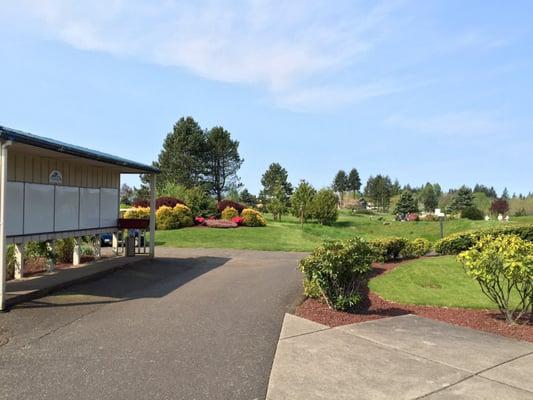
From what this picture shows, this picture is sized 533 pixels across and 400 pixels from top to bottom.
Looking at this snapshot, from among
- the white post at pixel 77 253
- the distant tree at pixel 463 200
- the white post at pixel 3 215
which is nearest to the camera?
the white post at pixel 3 215

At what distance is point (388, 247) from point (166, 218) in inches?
630

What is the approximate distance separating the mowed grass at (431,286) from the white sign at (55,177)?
7957mm

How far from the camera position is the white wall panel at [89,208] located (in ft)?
41.7

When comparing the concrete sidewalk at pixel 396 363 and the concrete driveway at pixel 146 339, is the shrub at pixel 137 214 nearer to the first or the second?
the concrete driveway at pixel 146 339

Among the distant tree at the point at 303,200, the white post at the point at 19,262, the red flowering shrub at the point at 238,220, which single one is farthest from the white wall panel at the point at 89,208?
the distant tree at the point at 303,200

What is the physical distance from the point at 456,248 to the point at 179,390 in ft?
43.8

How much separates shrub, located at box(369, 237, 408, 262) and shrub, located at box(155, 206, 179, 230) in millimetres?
15395

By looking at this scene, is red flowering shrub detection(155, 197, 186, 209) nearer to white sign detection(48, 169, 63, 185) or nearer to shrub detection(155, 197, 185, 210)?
shrub detection(155, 197, 185, 210)

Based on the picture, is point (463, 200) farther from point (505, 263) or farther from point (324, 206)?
point (505, 263)

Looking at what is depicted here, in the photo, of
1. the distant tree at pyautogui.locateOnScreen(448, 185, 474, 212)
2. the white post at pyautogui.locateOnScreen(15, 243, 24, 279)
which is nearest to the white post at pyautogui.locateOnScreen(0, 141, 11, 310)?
the white post at pyautogui.locateOnScreen(15, 243, 24, 279)

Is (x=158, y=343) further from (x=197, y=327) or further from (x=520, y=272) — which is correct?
(x=520, y=272)

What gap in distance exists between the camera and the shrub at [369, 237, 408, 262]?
14.7m

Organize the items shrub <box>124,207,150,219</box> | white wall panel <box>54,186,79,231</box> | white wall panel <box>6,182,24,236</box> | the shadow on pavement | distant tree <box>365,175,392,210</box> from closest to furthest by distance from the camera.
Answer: the shadow on pavement < white wall panel <box>6,182,24,236</box> < white wall panel <box>54,186,79,231</box> < shrub <box>124,207,150,219</box> < distant tree <box>365,175,392,210</box>

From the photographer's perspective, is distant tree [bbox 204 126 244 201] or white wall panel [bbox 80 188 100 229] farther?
distant tree [bbox 204 126 244 201]
